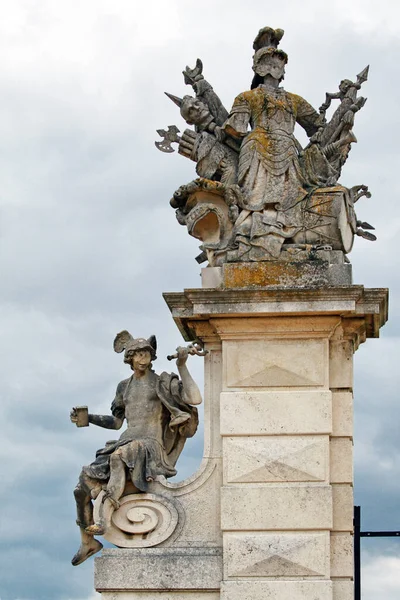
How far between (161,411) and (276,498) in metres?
1.47

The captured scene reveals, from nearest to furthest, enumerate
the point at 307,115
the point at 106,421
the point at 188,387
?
the point at 188,387
the point at 106,421
the point at 307,115

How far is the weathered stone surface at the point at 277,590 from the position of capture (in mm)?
13945

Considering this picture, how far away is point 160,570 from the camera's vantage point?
560 inches

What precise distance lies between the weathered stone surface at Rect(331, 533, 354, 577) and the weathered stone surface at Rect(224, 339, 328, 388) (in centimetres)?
143

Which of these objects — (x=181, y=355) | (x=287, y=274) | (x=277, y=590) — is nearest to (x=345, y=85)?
(x=287, y=274)

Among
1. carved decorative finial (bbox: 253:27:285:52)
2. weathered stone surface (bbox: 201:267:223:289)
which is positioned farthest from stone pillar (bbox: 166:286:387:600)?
carved decorative finial (bbox: 253:27:285:52)

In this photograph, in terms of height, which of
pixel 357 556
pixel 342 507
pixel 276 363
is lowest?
pixel 357 556

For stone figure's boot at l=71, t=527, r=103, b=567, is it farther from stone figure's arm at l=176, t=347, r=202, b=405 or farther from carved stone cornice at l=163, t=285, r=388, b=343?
carved stone cornice at l=163, t=285, r=388, b=343

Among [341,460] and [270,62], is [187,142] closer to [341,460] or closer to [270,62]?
[270,62]

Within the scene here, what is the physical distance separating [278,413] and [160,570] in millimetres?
1805

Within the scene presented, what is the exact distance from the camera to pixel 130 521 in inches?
571

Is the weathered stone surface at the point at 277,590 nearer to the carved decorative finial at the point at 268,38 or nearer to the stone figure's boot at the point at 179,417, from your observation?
the stone figure's boot at the point at 179,417

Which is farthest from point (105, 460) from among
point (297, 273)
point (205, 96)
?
point (205, 96)

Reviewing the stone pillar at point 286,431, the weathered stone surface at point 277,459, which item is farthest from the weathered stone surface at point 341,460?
the weathered stone surface at point 277,459
